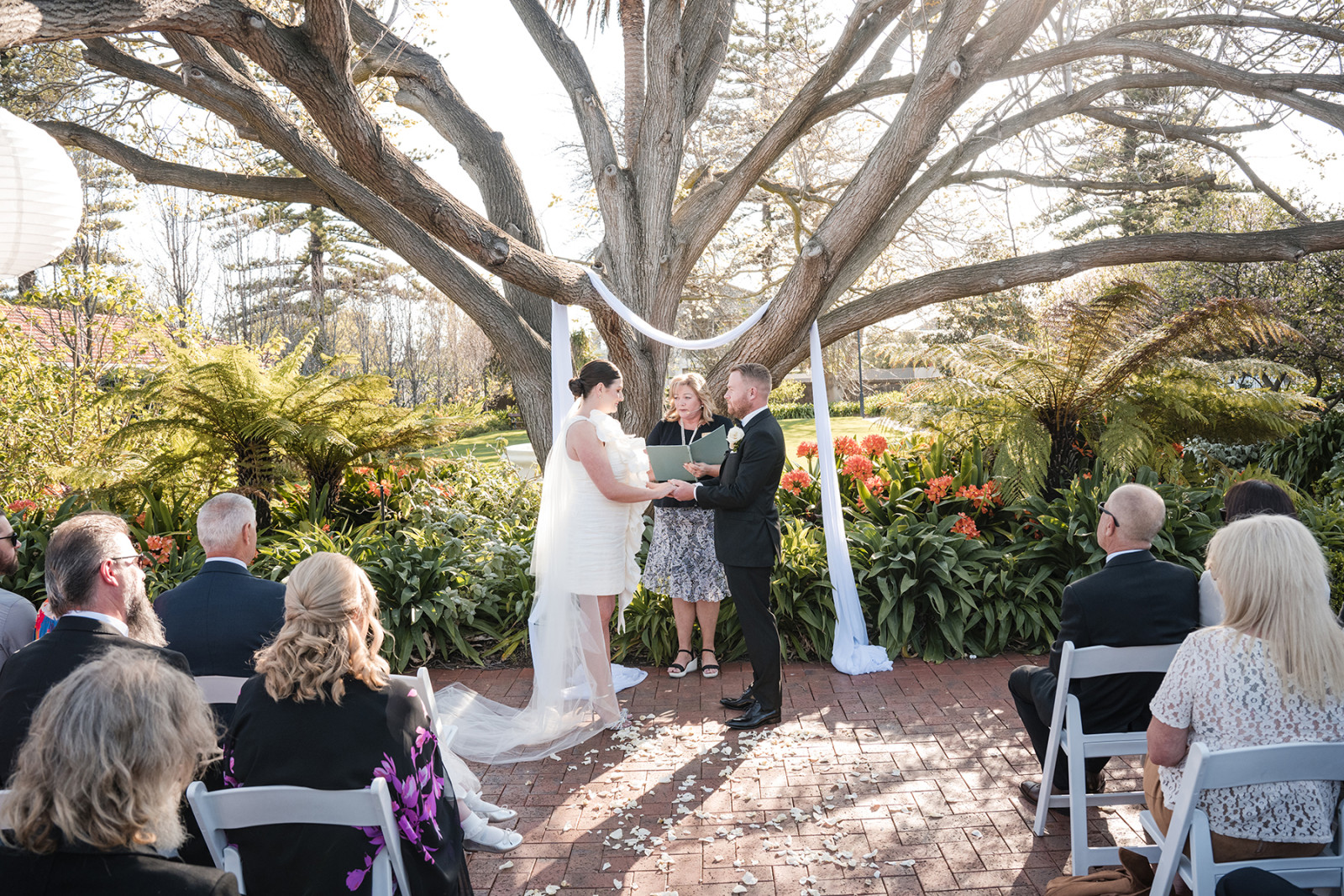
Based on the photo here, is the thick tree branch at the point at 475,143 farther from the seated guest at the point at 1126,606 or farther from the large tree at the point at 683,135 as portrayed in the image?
the seated guest at the point at 1126,606

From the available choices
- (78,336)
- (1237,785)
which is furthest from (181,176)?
(1237,785)

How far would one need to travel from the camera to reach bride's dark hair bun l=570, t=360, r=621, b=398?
4703 millimetres

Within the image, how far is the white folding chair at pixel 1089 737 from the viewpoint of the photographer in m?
2.88

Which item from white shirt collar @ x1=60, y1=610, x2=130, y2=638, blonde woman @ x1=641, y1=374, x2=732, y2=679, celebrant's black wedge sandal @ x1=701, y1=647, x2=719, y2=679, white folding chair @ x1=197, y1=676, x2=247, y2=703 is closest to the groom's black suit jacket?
blonde woman @ x1=641, y1=374, x2=732, y2=679

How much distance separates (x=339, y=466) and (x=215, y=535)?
4.36m

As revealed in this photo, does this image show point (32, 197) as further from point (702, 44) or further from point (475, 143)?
point (702, 44)

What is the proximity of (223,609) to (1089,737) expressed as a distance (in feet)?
10.1

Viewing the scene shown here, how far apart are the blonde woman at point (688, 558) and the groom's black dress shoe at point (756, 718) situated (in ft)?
2.35

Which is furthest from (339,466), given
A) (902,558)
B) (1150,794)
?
(1150,794)

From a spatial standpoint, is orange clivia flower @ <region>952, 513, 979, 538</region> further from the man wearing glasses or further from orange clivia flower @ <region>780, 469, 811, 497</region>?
the man wearing glasses

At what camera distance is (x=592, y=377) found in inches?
185

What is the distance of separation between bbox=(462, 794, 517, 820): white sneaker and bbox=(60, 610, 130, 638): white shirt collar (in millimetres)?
1549

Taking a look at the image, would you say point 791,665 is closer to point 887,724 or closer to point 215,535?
point 887,724

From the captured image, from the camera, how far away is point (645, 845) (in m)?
3.36
